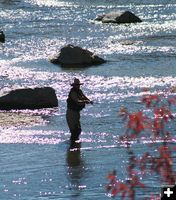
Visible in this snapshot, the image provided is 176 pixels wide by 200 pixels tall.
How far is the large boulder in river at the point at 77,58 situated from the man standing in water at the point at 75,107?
54.3 ft

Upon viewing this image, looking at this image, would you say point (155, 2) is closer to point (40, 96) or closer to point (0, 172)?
point (40, 96)

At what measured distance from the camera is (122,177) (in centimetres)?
1833

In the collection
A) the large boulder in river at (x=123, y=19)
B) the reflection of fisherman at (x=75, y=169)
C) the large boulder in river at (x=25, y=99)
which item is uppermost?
the large boulder in river at (x=123, y=19)

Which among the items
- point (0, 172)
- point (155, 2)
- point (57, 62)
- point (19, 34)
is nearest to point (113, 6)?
point (155, 2)

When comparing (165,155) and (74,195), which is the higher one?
(165,155)

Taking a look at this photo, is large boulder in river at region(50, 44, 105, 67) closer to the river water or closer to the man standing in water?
the river water

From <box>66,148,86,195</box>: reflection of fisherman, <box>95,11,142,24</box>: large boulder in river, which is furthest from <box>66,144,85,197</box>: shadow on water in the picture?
<box>95,11,142,24</box>: large boulder in river

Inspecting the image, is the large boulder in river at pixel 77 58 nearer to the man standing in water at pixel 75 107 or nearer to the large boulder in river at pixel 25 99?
the large boulder in river at pixel 25 99

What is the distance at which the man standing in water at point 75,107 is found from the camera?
22328 mm

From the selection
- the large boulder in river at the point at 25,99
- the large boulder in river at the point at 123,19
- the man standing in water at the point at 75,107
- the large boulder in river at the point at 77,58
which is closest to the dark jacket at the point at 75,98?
the man standing in water at the point at 75,107

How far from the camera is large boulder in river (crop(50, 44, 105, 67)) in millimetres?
39375

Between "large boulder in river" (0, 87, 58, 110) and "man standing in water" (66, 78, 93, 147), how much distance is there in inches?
200

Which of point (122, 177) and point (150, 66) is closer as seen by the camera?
point (122, 177)

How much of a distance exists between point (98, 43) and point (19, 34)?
7598mm
